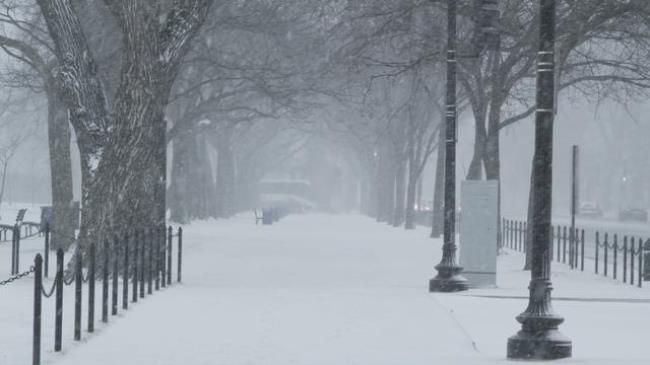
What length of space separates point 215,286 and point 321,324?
6.83m

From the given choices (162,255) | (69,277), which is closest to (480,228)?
(162,255)

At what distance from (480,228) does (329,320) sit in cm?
746

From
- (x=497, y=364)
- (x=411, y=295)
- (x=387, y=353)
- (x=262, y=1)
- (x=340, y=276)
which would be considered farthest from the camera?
(x=262, y=1)

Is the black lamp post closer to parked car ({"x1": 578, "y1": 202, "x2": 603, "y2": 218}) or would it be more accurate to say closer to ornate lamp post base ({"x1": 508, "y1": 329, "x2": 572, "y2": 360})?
ornate lamp post base ({"x1": 508, "y1": 329, "x2": 572, "y2": 360})

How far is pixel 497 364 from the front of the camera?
12406mm

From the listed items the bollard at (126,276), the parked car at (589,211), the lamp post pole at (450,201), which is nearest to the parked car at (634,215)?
the parked car at (589,211)

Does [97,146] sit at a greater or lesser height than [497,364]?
greater

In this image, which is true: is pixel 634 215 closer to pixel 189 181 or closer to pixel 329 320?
pixel 189 181

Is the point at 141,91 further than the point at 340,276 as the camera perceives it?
No

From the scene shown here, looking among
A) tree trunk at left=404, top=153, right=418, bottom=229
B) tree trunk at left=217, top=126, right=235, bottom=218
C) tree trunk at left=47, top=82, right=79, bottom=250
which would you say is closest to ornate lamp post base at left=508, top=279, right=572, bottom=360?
tree trunk at left=47, top=82, right=79, bottom=250

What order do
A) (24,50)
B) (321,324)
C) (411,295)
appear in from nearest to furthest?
(321,324) → (411,295) → (24,50)

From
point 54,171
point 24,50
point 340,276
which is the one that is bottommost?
point 340,276

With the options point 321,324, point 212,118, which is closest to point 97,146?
point 321,324

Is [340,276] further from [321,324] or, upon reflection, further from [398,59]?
[398,59]
